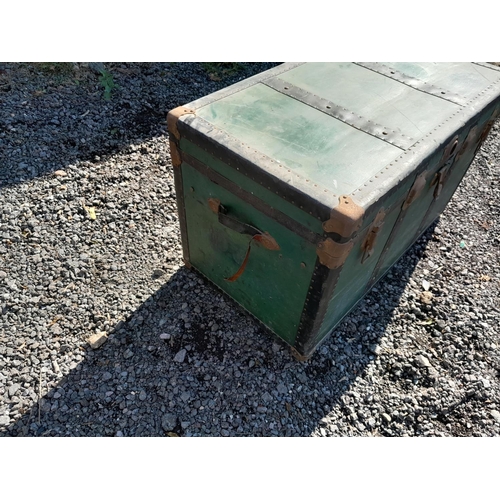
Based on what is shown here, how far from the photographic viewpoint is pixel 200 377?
264 cm

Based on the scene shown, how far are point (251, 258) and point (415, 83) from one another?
5.41 ft

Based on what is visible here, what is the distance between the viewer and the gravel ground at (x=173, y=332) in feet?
8.26

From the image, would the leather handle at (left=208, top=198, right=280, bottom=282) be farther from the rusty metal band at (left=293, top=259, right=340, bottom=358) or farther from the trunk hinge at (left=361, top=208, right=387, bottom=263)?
the trunk hinge at (left=361, top=208, right=387, bottom=263)

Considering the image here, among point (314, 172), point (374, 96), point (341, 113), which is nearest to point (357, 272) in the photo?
point (314, 172)

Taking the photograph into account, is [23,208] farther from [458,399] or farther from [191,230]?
[458,399]

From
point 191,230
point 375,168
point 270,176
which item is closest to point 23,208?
point 191,230

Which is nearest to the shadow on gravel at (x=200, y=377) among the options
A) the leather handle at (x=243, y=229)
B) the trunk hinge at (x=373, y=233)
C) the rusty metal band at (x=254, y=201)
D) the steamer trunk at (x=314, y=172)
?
the steamer trunk at (x=314, y=172)

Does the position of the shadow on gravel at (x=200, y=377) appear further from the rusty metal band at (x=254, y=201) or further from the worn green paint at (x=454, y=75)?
the worn green paint at (x=454, y=75)

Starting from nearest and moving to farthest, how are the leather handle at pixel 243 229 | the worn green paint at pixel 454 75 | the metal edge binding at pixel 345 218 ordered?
the metal edge binding at pixel 345 218
the leather handle at pixel 243 229
the worn green paint at pixel 454 75

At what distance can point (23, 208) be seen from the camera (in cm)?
353

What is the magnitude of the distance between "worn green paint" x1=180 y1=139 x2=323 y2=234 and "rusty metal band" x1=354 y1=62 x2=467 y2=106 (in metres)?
1.43

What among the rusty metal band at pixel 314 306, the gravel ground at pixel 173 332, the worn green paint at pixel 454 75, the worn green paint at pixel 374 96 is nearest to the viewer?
the rusty metal band at pixel 314 306

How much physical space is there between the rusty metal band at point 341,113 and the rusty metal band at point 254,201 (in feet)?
2.41

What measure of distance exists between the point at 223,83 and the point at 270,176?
13.0 ft
